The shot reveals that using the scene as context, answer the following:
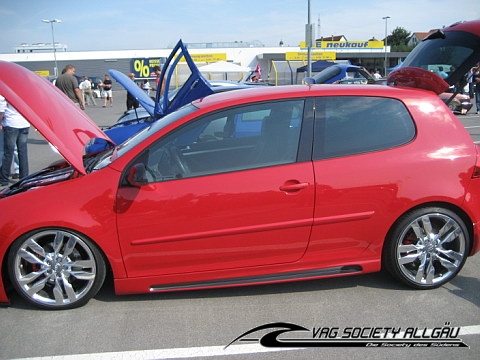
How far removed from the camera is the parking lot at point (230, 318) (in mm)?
2566

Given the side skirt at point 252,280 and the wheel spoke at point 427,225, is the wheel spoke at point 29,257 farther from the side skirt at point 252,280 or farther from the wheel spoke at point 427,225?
the wheel spoke at point 427,225

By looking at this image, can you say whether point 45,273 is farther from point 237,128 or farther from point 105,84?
point 105,84

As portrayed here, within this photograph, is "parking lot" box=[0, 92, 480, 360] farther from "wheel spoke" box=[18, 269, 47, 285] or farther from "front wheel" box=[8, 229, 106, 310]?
"wheel spoke" box=[18, 269, 47, 285]

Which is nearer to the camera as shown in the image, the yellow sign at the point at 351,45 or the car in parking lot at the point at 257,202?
the car in parking lot at the point at 257,202

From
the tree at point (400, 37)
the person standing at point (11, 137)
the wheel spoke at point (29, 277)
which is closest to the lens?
the wheel spoke at point (29, 277)

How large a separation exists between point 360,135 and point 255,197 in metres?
0.91

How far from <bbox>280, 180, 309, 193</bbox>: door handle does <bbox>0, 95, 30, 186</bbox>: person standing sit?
4996 millimetres

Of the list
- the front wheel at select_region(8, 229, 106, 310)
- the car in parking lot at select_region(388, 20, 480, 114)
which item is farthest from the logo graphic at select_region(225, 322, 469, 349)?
the car in parking lot at select_region(388, 20, 480, 114)

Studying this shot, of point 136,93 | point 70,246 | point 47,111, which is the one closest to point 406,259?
point 70,246

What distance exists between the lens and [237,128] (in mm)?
3365

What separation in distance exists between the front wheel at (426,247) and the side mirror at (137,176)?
179 centimetres

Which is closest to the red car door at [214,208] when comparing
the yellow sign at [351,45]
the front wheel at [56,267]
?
the front wheel at [56,267]

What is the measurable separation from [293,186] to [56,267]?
1721 millimetres

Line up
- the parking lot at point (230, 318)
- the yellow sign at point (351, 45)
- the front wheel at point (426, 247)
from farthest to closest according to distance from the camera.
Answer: the yellow sign at point (351, 45)
the front wheel at point (426, 247)
the parking lot at point (230, 318)
